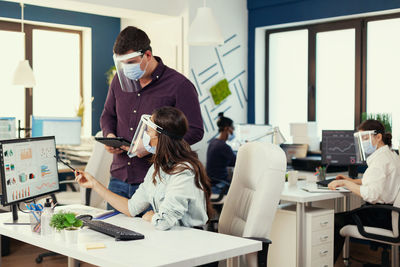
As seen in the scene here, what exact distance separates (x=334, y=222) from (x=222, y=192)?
137 cm

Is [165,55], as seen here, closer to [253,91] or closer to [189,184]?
[253,91]

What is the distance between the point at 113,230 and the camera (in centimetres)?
220

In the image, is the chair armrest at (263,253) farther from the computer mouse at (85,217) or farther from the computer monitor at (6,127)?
the computer monitor at (6,127)

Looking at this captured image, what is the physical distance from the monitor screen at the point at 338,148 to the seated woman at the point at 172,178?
2.73 metres

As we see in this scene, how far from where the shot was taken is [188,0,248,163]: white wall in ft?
19.5

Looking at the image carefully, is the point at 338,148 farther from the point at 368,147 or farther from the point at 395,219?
the point at 395,219

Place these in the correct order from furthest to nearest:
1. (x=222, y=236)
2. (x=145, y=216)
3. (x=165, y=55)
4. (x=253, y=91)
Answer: (x=253, y=91) < (x=165, y=55) < (x=145, y=216) < (x=222, y=236)

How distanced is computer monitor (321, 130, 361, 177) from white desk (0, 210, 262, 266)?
9.46 feet

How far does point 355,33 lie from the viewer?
5.66 metres

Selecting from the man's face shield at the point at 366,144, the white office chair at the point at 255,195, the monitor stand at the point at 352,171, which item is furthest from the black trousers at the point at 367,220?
the white office chair at the point at 255,195

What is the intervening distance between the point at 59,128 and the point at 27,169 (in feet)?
10.5

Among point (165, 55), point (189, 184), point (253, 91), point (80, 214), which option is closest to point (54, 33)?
point (165, 55)

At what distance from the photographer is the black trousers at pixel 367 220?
377cm

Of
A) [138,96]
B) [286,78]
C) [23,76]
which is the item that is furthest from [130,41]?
[286,78]
